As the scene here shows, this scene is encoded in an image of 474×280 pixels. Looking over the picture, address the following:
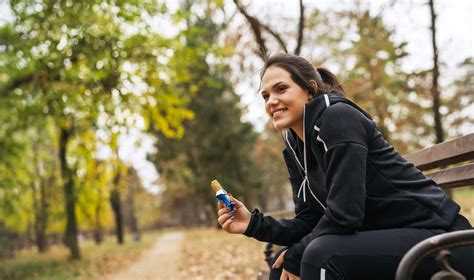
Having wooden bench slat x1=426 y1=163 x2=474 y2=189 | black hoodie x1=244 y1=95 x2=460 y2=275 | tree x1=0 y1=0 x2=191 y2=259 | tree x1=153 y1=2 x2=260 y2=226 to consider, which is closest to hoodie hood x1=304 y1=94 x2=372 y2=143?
black hoodie x1=244 y1=95 x2=460 y2=275

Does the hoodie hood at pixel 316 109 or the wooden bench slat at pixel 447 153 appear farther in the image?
the wooden bench slat at pixel 447 153

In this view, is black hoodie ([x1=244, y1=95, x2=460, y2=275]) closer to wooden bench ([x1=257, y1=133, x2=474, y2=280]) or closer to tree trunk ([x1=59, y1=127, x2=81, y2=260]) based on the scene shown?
wooden bench ([x1=257, y1=133, x2=474, y2=280])

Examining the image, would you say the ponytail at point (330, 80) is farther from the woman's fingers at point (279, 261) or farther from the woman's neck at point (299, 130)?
the woman's fingers at point (279, 261)

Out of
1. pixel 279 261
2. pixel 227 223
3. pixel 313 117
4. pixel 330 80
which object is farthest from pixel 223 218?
pixel 330 80

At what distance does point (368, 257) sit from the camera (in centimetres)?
177

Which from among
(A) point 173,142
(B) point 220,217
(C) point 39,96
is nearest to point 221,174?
(A) point 173,142

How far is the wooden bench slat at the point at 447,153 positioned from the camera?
2.32 m

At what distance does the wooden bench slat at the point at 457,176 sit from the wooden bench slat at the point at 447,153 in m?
0.05

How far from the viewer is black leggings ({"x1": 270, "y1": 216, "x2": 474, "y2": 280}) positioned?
174 cm

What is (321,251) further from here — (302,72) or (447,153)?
(447,153)

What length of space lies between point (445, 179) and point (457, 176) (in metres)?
0.18

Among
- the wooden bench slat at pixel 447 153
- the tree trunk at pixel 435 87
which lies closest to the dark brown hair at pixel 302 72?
the wooden bench slat at pixel 447 153

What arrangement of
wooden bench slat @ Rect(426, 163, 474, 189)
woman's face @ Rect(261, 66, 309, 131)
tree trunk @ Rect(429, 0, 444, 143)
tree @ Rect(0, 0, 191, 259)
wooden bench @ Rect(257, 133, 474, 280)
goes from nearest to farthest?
wooden bench @ Rect(257, 133, 474, 280) < woman's face @ Rect(261, 66, 309, 131) < wooden bench slat @ Rect(426, 163, 474, 189) < tree @ Rect(0, 0, 191, 259) < tree trunk @ Rect(429, 0, 444, 143)

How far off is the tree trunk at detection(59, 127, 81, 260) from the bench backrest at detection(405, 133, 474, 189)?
14.7m
